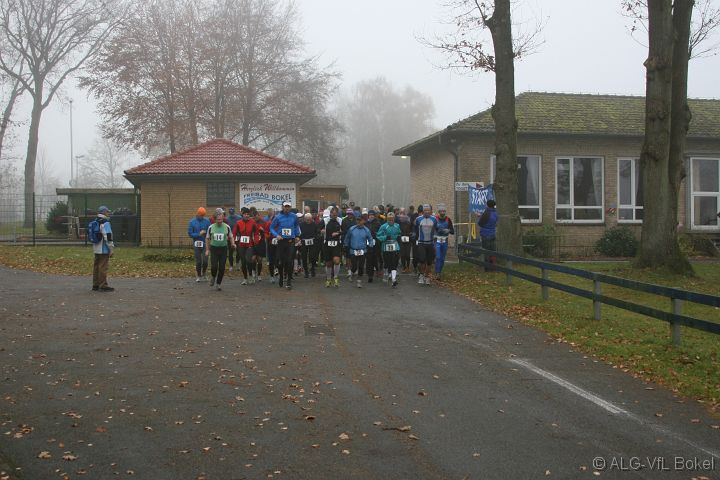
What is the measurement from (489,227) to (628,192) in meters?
12.9

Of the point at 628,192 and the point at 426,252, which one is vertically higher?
the point at 628,192

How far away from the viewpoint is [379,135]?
80.1 metres

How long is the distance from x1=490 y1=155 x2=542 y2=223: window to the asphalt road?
1628 centimetres

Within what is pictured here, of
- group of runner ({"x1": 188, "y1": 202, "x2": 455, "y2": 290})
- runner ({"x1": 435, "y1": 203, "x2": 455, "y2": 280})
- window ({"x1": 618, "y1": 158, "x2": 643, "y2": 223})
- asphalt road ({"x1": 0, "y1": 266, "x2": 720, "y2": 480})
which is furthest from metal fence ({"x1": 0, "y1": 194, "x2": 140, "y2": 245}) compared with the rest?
window ({"x1": 618, "y1": 158, "x2": 643, "y2": 223})

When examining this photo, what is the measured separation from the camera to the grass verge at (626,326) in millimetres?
8461

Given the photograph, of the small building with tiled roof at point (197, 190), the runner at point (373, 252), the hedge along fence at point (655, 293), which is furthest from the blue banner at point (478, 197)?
the hedge along fence at point (655, 293)

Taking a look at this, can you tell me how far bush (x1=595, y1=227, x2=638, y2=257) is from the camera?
2573 cm

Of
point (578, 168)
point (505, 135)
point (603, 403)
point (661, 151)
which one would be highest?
point (505, 135)

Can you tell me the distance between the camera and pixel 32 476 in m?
5.02

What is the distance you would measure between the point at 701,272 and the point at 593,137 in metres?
10.0

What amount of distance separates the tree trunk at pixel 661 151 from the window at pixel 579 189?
33.4ft

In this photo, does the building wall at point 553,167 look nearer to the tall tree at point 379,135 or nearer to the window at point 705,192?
the window at point 705,192

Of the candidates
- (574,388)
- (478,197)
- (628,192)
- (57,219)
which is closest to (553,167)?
(628,192)

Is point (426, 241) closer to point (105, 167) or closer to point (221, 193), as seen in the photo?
point (221, 193)
